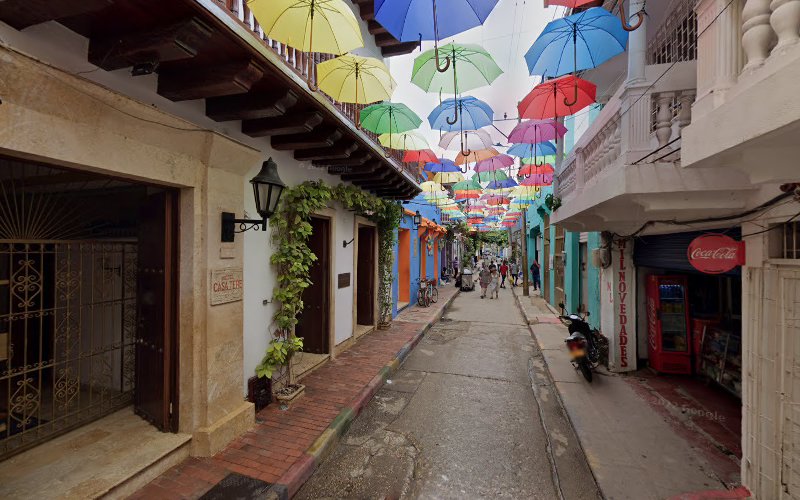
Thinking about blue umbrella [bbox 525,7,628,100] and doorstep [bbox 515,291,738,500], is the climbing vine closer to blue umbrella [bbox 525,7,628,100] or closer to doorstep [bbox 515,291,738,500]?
blue umbrella [bbox 525,7,628,100]

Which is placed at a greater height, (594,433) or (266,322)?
(266,322)

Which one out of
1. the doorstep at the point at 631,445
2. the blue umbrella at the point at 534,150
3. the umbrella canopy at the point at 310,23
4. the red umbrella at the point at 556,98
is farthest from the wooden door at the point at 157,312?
the blue umbrella at the point at 534,150

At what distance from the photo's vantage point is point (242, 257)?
427 centimetres

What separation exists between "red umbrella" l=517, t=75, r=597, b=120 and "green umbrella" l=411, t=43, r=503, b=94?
907 millimetres

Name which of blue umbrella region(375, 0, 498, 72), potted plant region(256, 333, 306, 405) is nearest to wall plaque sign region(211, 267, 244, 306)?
potted plant region(256, 333, 306, 405)

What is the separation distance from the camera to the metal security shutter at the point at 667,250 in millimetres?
5148

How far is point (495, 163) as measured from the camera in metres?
9.76

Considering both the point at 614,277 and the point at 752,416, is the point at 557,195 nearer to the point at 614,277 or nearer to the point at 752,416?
the point at 614,277

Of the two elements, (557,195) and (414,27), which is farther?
(557,195)

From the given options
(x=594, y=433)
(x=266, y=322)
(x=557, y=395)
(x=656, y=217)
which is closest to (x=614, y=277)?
(x=656, y=217)

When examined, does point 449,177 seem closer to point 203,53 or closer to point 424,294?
point 424,294

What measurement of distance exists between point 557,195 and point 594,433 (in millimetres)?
5955

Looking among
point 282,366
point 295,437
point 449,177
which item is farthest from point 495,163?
point 295,437

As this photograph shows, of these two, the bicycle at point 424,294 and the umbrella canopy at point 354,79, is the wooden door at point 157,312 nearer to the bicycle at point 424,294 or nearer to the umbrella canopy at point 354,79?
the umbrella canopy at point 354,79
